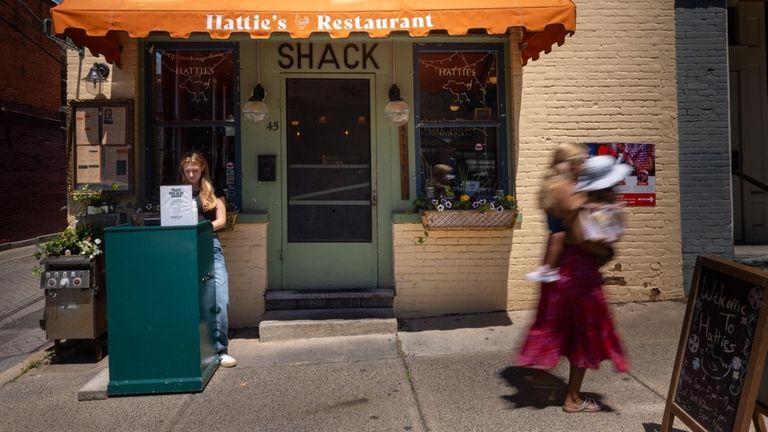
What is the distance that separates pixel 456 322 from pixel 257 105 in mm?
3092

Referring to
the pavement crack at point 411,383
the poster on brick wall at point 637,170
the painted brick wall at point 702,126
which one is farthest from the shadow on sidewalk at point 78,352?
Answer: the painted brick wall at point 702,126

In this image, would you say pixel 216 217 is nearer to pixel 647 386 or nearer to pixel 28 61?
pixel 647 386

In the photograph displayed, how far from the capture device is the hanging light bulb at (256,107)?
5.79 metres

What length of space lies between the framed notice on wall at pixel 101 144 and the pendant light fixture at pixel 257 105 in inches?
46.7

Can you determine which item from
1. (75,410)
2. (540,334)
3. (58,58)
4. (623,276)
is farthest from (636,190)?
(58,58)

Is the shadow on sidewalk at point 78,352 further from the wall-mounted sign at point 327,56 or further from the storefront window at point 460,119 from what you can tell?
the storefront window at point 460,119

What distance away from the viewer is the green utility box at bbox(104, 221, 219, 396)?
4.18m

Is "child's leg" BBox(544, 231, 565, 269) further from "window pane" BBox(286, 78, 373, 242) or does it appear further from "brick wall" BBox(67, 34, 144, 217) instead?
"brick wall" BBox(67, 34, 144, 217)

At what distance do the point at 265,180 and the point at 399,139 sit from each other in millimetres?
1523

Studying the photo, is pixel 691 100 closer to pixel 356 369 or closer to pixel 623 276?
pixel 623 276

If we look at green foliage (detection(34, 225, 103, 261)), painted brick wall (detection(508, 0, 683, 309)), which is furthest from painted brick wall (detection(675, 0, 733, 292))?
green foliage (detection(34, 225, 103, 261))

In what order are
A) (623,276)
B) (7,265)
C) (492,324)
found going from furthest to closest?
(7,265) < (623,276) < (492,324)

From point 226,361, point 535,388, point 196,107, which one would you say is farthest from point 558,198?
point 196,107

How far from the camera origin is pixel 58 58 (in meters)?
17.5
